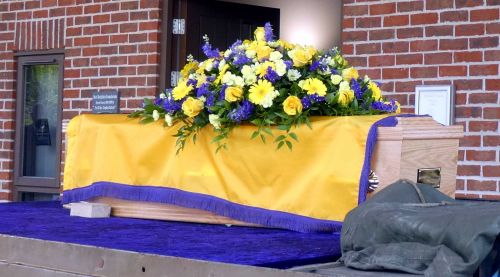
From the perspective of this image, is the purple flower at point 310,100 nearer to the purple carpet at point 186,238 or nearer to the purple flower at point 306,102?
the purple flower at point 306,102

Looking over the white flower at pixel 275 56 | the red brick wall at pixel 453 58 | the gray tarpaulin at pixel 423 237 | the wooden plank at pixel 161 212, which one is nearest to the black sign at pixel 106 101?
the red brick wall at pixel 453 58

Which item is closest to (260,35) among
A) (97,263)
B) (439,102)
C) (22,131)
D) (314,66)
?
Result: (314,66)

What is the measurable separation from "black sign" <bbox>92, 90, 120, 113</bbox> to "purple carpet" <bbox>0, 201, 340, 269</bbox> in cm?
320

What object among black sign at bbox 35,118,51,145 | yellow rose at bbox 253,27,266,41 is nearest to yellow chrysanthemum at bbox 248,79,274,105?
yellow rose at bbox 253,27,266,41

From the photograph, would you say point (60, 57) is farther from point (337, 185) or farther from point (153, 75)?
point (337, 185)

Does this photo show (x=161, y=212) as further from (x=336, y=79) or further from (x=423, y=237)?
(x=423, y=237)

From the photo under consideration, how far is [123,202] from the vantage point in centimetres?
369

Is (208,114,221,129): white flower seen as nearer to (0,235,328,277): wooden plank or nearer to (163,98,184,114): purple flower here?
(163,98,184,114): purple flower

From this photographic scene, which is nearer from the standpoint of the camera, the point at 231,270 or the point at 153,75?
the point at 231,270

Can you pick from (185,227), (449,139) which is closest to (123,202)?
(185,227)

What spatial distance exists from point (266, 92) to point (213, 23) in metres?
4.03

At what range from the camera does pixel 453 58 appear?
5363mm

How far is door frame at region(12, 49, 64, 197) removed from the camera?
7.34 m

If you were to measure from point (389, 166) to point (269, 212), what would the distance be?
46 centimetres
